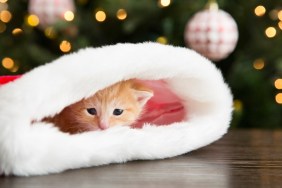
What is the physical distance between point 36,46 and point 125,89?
858 millimetres

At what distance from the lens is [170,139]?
2.76 ft

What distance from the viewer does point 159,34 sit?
178cm

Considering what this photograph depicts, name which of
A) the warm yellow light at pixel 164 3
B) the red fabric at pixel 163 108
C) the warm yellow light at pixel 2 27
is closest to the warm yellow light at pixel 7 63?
the warm yellow light at pixel 2 27

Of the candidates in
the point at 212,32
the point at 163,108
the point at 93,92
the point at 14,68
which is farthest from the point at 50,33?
the point at 93,92

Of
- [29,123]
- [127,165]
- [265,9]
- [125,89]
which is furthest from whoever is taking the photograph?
[265,9]

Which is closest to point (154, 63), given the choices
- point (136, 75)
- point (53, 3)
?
point (136, 75)

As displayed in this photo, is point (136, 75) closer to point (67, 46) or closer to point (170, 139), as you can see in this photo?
point (170, 139)

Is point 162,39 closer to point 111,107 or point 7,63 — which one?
point 7,63

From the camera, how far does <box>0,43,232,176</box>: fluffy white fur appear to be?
66 centimetres

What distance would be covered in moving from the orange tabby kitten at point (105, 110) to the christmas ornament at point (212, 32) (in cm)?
62

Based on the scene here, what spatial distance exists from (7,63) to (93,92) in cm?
104

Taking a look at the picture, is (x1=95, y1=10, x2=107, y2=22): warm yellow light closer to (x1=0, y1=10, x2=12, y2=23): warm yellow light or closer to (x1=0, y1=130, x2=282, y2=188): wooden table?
(x1=0, y1=10, x2=12, y2=23): warm yellow light

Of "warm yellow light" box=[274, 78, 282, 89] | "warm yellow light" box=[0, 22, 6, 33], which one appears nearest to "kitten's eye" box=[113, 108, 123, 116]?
"warm yellow light" box=[274, 78, 282, 89]

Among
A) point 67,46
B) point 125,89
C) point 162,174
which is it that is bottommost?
point 162,174
